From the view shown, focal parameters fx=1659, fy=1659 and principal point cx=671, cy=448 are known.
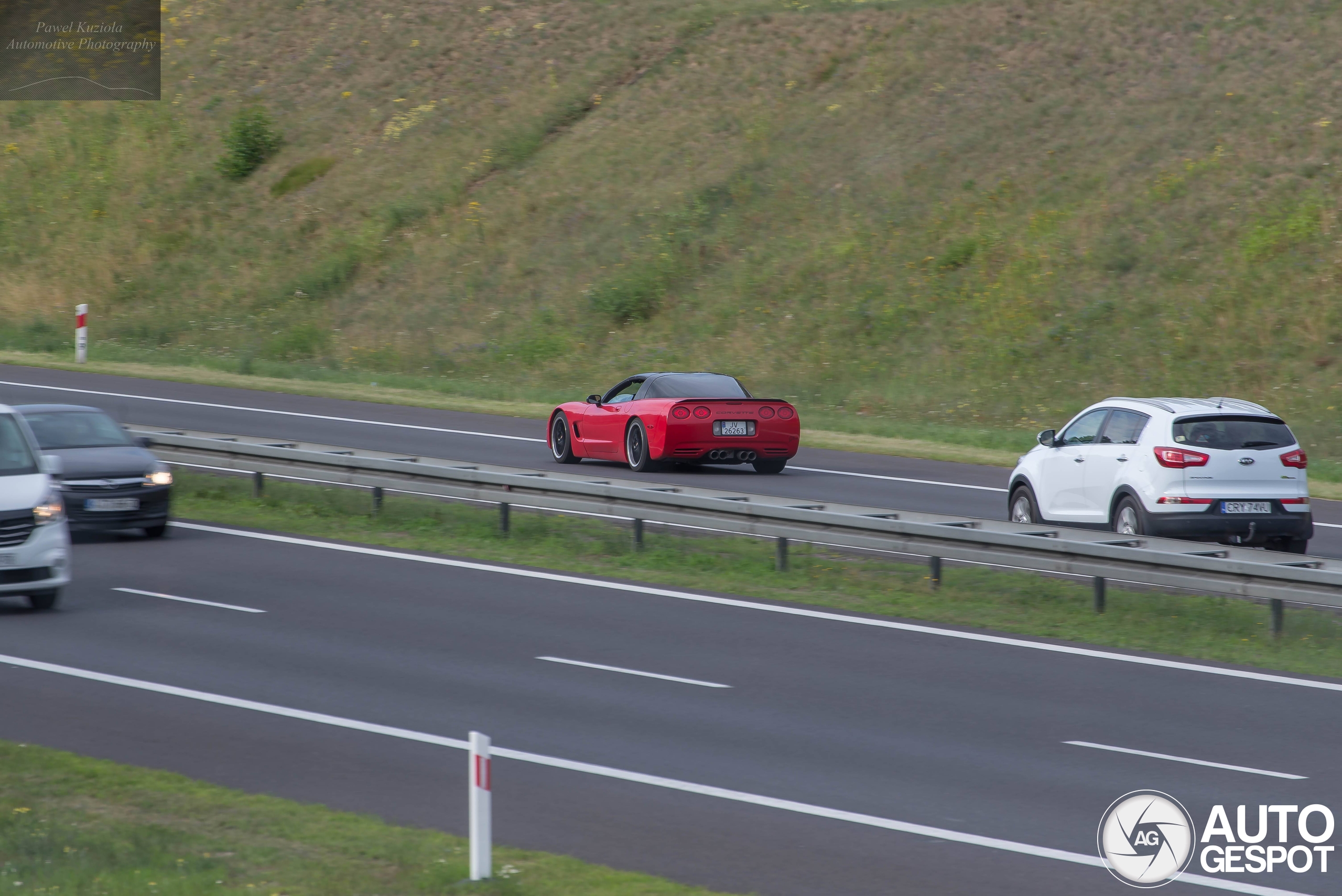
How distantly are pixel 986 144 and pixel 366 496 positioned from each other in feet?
74.8

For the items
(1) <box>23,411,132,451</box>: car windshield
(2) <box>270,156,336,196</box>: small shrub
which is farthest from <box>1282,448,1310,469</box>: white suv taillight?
(2) <box>270,156,336,196</box>: small shrub

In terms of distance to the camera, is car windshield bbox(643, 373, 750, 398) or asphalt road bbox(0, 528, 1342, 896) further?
car windshield bbox(643, 373, 750, 398)

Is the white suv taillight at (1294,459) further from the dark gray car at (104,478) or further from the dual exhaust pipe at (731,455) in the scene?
the dark gray car at (104,478)

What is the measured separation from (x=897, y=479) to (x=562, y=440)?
15.6 ft

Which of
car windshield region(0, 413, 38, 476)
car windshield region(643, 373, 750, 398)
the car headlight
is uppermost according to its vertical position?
car windshield region(643, 373, 750, 398)

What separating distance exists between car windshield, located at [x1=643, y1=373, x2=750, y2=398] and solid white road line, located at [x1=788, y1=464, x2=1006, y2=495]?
1.49m

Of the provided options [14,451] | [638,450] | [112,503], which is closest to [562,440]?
[638,450]

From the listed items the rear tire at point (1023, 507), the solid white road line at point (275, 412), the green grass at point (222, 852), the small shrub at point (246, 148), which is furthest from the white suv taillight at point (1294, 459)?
the small shrub at point (246, 148)

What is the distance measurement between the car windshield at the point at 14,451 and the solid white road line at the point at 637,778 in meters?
2.09

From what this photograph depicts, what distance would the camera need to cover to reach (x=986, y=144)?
38.7 metres

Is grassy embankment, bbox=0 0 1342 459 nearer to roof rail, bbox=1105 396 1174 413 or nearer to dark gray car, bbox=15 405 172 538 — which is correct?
roof rail, bbox=1105 396 1174 413

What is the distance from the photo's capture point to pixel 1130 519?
634 inches

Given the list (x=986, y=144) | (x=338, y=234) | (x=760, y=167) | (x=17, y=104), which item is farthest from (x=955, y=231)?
(x=17, y=104)

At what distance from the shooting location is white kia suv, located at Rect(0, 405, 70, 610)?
1275 cm
